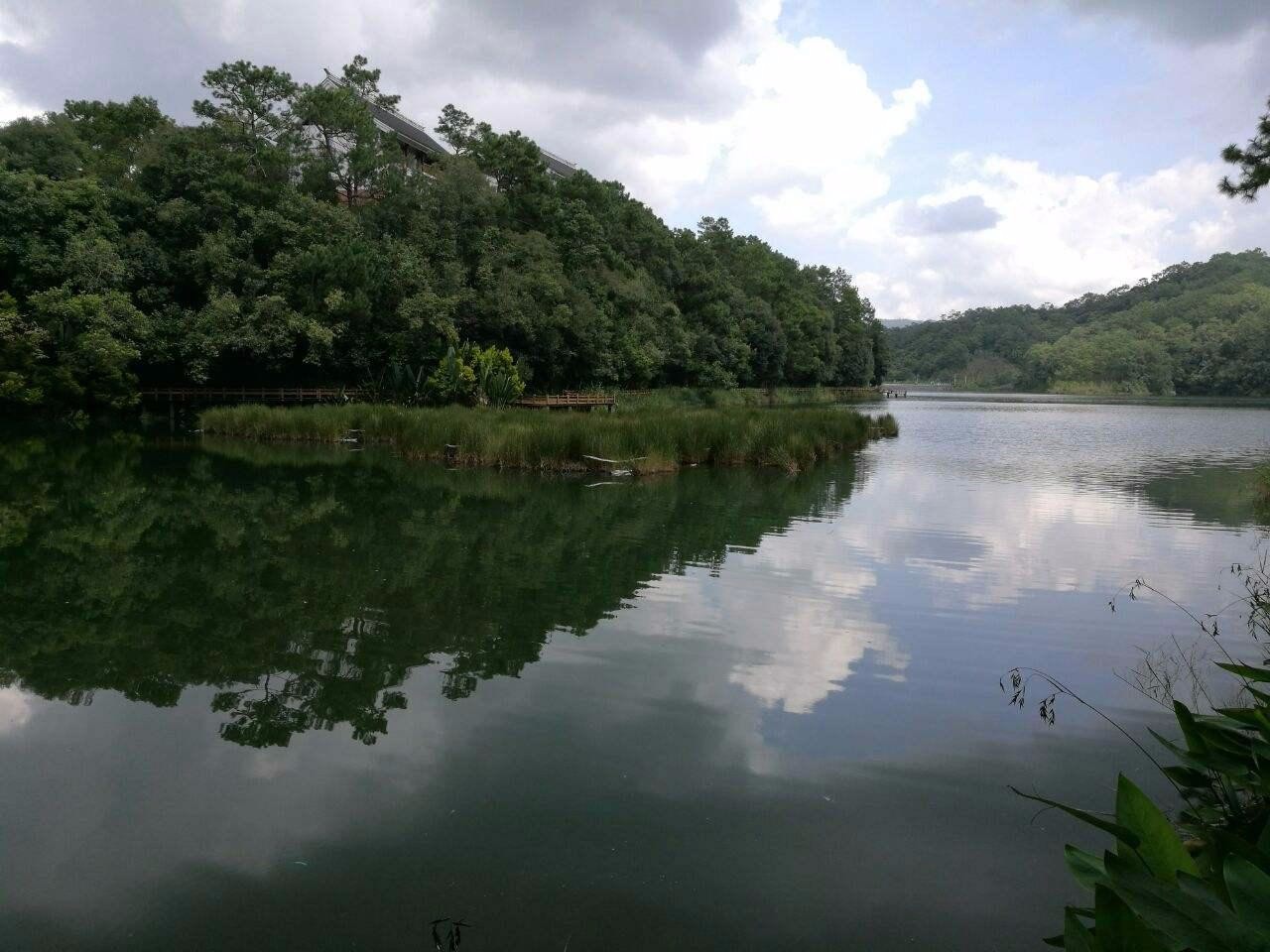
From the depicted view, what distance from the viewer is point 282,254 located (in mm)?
31516

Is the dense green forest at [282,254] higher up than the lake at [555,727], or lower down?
higher up

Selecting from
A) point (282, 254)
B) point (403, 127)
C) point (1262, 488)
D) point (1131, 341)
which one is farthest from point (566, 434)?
point (1131, 341)

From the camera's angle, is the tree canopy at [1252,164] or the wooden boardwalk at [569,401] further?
the wooden boardwalk at [569,401]

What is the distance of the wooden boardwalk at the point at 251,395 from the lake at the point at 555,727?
72.6 ft

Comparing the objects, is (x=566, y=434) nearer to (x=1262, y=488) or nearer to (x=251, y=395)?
(x=1262, y=488)

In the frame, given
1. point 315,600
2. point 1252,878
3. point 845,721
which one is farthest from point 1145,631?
point 315,600

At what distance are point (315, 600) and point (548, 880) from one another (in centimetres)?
508

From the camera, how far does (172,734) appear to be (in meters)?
4.91

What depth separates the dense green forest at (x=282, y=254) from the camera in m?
28.4

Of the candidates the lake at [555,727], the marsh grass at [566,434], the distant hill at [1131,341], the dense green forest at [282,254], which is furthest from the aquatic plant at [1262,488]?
the distant hill at [1131,341]

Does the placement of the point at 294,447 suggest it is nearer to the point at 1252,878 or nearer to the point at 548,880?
the point at 548,880

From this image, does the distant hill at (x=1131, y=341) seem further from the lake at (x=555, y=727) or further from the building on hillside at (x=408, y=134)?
the lake at (x=555, y=727)

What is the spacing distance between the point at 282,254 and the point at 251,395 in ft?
19.1

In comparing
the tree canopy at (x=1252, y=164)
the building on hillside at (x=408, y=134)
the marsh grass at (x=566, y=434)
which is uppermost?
the building on hillside at (x=408, y=134)
